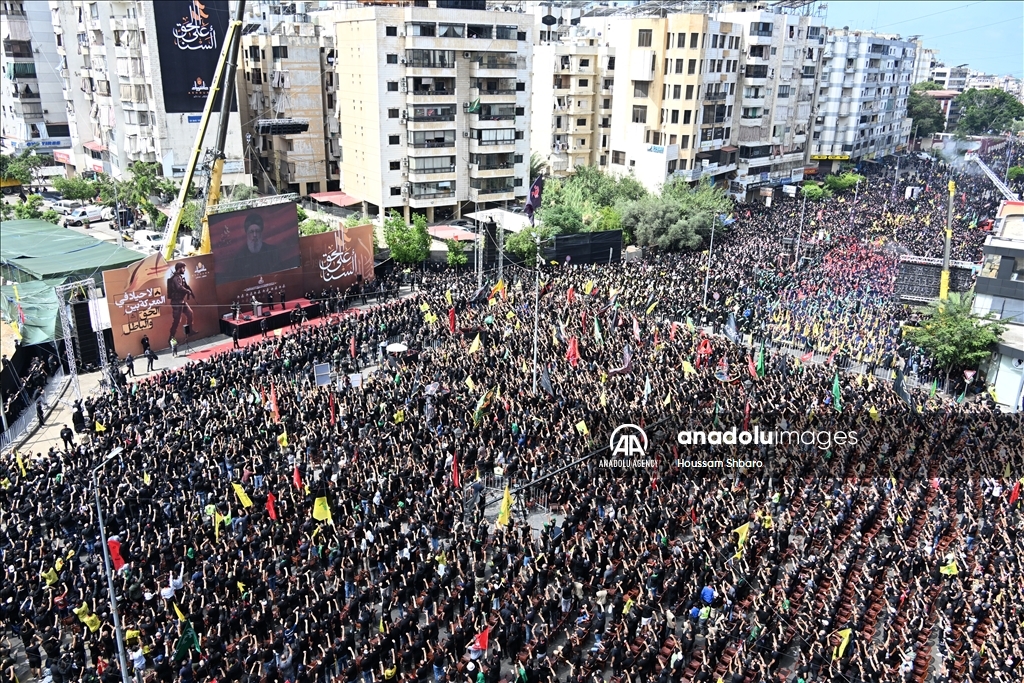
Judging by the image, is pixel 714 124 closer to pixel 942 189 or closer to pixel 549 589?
pixel 942 189

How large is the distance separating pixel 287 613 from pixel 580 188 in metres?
37.5

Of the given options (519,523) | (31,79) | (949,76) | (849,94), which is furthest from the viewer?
(949,76)

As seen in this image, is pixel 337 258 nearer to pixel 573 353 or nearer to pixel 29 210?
pixel 573 353

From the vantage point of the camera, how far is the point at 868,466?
18438mm

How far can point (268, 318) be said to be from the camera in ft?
101

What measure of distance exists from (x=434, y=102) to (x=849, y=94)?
4250 centimetres

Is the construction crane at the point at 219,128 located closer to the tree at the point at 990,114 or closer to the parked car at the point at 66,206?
the parked car at the point at 66,206

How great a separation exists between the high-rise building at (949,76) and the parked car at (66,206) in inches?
5256

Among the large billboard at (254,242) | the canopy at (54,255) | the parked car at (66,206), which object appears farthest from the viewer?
the parked car at (66,206)

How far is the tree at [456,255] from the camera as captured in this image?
3774 centimetres

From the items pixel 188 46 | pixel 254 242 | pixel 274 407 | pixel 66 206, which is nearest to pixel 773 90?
pixel 188 46

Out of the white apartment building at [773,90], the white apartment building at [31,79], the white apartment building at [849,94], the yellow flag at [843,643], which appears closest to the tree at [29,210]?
the white apartment building at [31,79]

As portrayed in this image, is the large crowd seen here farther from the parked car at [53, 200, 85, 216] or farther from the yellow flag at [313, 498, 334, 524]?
the parked car at [53, 200, 85, 216]

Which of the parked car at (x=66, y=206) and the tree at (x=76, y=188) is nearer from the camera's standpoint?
the parked car at (x=66, y=206)
